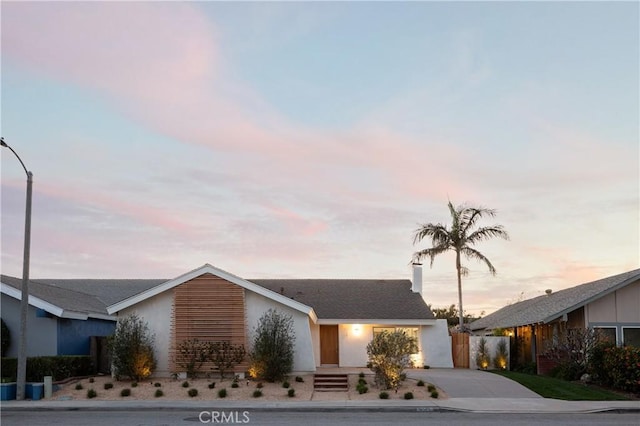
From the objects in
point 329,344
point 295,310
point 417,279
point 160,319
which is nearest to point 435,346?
point 417,279

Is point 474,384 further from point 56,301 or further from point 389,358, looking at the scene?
point 56,301

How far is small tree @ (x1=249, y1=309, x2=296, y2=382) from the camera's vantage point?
25.7m

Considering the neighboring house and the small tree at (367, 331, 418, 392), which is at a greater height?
the neighboring house

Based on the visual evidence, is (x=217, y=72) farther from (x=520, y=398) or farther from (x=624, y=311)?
(x=624, y=311)

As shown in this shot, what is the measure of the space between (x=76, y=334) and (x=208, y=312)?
19.1 ft

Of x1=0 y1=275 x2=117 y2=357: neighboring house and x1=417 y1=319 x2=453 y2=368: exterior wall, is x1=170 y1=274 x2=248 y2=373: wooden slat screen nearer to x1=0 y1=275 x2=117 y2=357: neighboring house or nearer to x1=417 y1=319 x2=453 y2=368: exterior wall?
x1=0 y1=275 x2=117 y2=357: neighboring house

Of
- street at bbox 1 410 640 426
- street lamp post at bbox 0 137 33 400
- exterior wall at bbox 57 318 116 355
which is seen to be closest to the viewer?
street at bbox 1 410 640 426

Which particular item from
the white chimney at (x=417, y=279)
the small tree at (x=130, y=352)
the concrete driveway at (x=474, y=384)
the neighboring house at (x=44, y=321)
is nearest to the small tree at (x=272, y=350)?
the small tree at (x=130, y=352)

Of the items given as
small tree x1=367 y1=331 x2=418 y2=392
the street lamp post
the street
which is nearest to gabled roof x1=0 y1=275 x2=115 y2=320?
the street lamp post

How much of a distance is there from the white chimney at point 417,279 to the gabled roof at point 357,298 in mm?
326

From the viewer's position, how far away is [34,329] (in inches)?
1092

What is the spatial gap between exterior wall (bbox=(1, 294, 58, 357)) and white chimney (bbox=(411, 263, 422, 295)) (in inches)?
728

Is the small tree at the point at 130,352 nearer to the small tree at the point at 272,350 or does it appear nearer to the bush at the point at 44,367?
the bush at the point at 44,367

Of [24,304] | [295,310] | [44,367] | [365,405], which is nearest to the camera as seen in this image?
[365,405]
